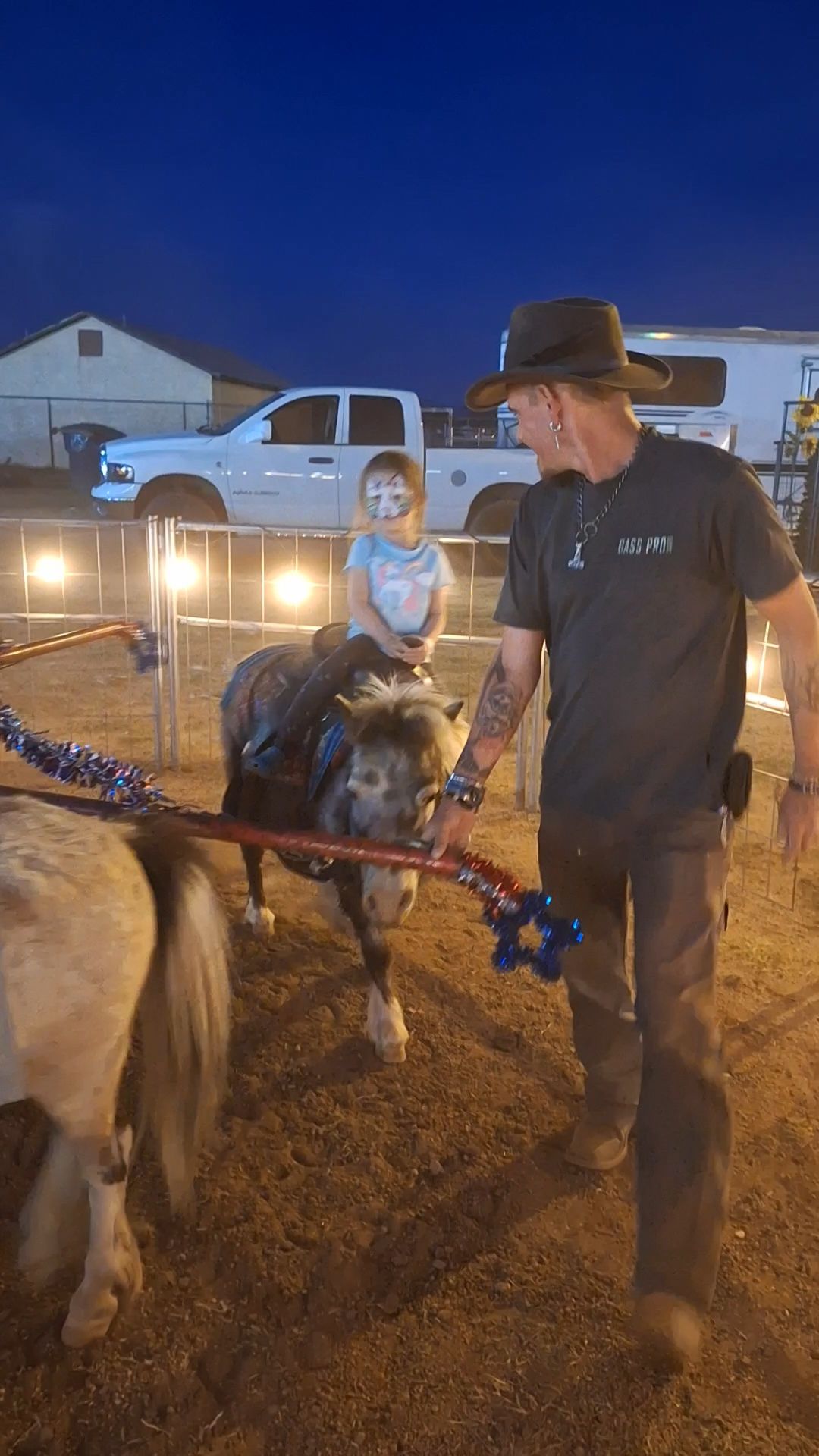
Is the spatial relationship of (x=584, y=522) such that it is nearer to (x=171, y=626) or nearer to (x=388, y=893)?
(x=388, y=893)

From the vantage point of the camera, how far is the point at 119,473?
13.4 meters

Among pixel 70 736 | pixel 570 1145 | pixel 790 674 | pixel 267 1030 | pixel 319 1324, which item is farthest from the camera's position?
pixel 70 736

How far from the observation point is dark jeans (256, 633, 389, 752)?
13.1 ft

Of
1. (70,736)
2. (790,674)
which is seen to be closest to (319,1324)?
(790,674)

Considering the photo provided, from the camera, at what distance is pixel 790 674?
84.7 inches

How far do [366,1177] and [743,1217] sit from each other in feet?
3.61

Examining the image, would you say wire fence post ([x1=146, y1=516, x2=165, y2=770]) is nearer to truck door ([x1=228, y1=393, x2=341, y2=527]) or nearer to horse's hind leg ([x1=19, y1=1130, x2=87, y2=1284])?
horse's hind leg ([x1=19, y1=1130, x2=87, y2=1284])

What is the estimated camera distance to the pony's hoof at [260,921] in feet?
14.4

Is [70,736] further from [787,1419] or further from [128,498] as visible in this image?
[128,498]

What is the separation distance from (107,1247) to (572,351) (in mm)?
2501

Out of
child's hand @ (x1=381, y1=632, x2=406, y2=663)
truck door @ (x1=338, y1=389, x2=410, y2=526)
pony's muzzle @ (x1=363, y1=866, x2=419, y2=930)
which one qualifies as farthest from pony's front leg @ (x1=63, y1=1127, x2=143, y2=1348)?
truck door @ (x1=338, y1=389, x2=410, y2=526)

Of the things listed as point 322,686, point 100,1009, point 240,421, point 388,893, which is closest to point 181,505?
point 240,421

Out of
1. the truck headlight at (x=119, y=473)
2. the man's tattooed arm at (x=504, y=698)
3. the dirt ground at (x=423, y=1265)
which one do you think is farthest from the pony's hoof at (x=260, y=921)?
the truck headlight at (x=119, y=473)

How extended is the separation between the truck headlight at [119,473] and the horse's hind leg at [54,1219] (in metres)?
12.0
